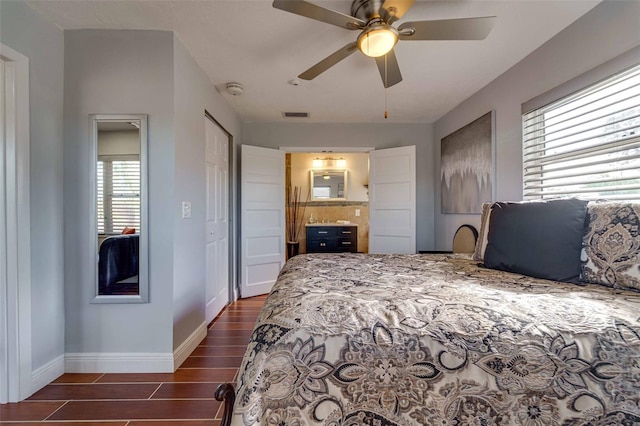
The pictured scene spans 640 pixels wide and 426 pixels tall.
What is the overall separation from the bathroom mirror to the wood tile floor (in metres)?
3.84

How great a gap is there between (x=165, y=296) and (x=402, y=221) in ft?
9.13

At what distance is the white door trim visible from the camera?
5.30 feet

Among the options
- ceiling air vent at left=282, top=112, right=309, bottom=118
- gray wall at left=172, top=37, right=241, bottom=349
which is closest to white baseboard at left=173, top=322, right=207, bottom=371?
gray wall at left=172, top=37, right=241, bottom=349

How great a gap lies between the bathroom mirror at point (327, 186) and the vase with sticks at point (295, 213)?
0.66ft

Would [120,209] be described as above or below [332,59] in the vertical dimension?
below

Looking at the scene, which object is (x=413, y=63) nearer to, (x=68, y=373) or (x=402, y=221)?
(x=402, y=221)

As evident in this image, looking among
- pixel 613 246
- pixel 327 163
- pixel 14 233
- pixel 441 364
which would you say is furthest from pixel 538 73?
pixel 327 163

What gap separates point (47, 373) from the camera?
1.81m

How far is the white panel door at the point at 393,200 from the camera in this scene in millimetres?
3670

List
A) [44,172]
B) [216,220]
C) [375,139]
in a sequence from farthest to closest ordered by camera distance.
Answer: [375,139]
[216,220]
[44,172]

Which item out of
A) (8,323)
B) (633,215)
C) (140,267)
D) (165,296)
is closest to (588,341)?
(633,215)

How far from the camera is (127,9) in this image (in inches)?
68.9

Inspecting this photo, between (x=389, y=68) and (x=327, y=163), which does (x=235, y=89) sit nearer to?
(x=389, y=68)

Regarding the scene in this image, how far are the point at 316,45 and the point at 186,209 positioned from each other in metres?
1.54
